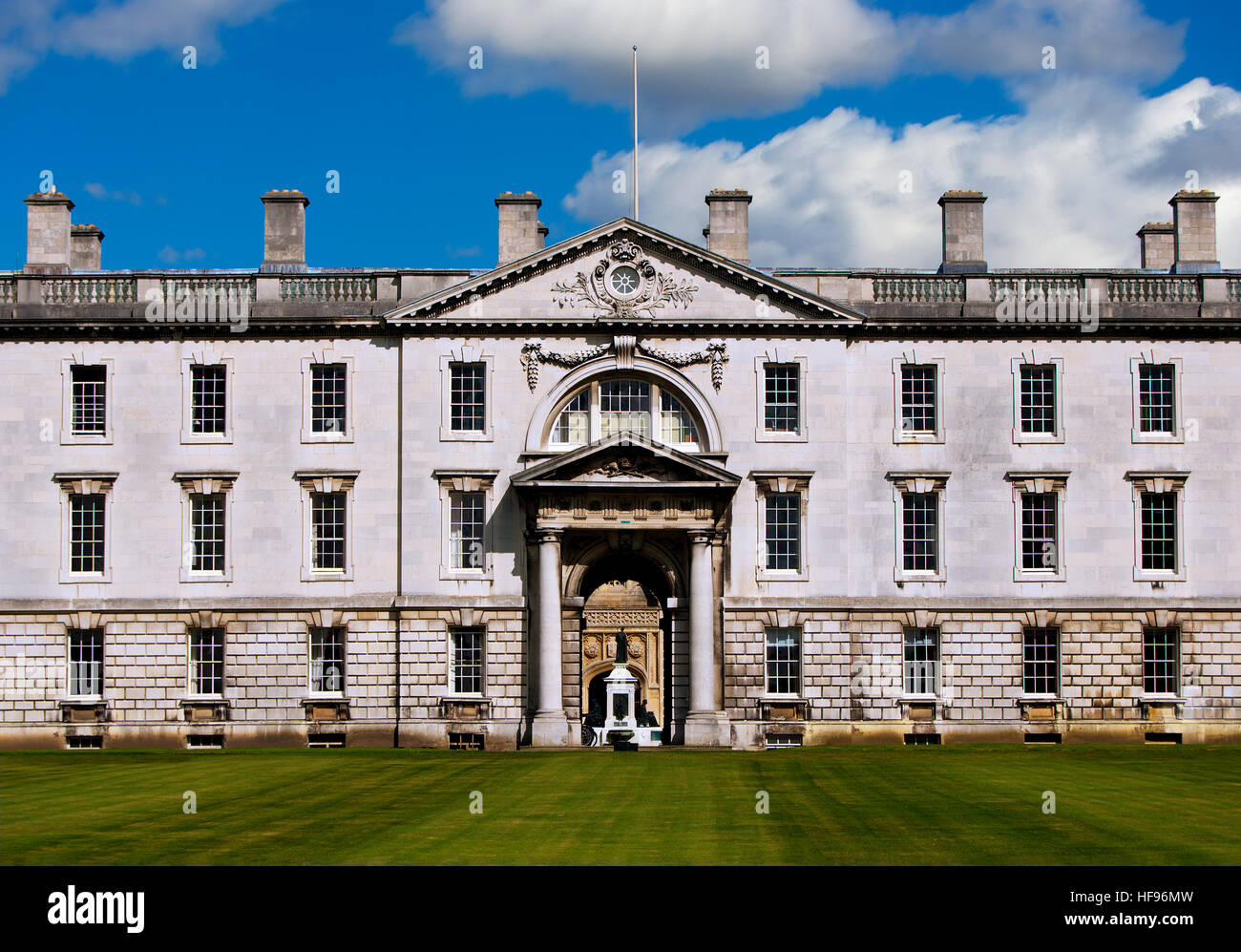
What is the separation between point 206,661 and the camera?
4434 cm

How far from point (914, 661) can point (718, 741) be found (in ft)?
20.2

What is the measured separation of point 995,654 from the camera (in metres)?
44.2

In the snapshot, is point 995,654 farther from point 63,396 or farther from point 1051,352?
point 63,396

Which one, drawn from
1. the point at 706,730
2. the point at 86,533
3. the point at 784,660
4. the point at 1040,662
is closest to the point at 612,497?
the point at 784,660

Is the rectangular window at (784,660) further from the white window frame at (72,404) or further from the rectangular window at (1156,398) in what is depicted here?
the white window frame at (72,404)

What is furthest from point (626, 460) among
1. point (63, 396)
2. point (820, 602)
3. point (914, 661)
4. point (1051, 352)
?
point (63, 396)

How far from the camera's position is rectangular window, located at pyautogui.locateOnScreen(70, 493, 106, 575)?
1758 inches

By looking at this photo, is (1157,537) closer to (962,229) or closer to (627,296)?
(962,229)

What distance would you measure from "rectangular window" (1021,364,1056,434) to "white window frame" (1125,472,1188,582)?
→ 2689 millimetres

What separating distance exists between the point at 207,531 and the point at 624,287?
13.6 metres

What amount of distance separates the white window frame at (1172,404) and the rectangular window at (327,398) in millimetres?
22398

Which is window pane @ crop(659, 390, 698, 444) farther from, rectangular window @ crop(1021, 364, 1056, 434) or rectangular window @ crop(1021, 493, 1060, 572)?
rectangular window @ crop(1021, 493, 1060, 572)

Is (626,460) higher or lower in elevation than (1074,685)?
higher

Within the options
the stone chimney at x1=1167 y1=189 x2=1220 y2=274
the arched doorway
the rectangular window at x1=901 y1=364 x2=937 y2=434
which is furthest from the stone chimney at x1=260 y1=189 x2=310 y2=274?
the arched doorway
